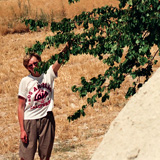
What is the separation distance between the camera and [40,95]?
171 inches

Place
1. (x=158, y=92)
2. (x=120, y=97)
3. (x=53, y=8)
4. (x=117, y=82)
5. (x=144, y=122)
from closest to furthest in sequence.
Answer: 1. (x=144, y=122)
2. (x=158, y=92)
3. (x=117, y=82)
4. (x=120, y=97)
5. (x=53, y=8)

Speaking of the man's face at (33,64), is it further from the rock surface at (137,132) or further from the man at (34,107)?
the rock surface at (137,132)

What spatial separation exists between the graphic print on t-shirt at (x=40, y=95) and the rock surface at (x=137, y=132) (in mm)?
1593

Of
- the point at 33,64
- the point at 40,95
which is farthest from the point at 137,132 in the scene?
the point at 33,64

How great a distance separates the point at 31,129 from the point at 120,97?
6.56 metres

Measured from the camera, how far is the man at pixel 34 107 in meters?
4.35

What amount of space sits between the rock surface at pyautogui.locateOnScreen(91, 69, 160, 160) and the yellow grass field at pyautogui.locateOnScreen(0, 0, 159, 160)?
421 centimetres

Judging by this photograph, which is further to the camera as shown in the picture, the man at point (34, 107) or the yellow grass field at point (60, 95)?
the yellow grass field at point (60, 95)

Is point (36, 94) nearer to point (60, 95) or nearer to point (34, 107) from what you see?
point (34, 107)

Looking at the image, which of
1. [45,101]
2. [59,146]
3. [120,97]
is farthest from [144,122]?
[120,97]

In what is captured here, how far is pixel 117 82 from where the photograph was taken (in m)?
4.30

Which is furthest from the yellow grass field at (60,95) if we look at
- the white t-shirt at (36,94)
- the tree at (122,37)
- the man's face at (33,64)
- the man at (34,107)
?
the tree at (122,37)

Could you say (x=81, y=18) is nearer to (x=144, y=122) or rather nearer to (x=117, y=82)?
(x=117, y=82)

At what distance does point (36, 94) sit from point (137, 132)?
1922 mm
